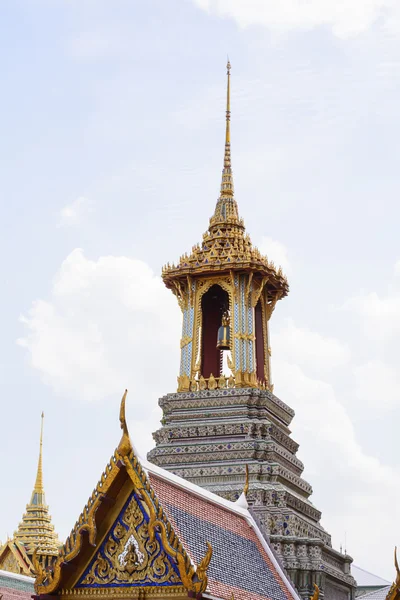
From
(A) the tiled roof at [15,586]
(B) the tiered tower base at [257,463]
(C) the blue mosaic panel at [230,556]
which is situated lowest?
(C) the blue mosaic panel at [230,556]

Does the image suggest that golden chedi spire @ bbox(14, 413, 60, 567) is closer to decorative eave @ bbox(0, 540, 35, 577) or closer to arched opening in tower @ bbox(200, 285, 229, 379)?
decorative eave @ bbox(0, 540, 35, 577)

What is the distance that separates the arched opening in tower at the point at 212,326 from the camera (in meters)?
36.8

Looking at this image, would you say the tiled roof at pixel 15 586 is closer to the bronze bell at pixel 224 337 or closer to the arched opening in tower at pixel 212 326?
the arched opening in tower at pixel 212 326

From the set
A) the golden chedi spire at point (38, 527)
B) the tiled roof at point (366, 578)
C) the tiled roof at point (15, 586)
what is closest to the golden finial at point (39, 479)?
the golden chedi spire at point (38, 527)

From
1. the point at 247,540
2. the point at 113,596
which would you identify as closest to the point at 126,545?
the point at 113,596

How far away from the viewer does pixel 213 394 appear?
35031 millimetres

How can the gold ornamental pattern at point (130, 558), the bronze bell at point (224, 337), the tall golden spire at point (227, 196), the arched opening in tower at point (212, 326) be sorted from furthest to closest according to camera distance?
the tall golden spire at point (227, 196) < the arched opening in tower at point (212, 326) < the bronze bell at point (224, 337) < the gold ornamental pattern at point (130, 558)

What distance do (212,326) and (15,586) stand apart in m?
12.9

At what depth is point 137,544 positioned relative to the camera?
55.1 ft

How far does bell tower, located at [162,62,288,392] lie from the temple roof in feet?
57.6

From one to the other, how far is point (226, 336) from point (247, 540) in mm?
16641

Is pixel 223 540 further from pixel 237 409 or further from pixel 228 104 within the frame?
pixel 228 104

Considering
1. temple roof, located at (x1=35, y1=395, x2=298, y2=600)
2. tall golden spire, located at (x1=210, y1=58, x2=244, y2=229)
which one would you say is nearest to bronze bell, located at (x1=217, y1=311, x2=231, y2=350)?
tall golden spire, located at (x1=210, y1=58, x2=244, y2=229)

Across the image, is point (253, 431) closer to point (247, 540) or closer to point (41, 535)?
point (247, 540)
